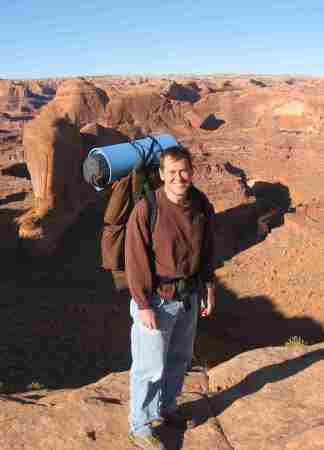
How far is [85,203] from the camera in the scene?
2178cm

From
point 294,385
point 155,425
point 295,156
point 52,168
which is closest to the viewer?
point 155,425

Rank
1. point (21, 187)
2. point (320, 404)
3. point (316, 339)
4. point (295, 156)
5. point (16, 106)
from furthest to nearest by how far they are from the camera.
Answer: point (16, 106), point (295, 156), point (21, 187), point (316, 339), point (320, 404)

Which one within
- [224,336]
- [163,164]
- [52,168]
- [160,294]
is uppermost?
[163,164]

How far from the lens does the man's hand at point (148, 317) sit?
323 centimetres

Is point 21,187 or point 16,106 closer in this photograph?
point 21,187

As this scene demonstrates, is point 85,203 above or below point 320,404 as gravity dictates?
below

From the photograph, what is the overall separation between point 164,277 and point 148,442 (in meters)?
1.27

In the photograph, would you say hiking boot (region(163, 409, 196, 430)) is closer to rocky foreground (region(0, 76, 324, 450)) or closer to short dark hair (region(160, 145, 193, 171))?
rocky foreground (region(0, 76, 324, 450))

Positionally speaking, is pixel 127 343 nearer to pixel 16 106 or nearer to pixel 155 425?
pixel 155 425

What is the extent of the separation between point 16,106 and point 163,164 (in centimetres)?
9406

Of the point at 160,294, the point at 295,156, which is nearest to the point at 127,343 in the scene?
the point at 160,294

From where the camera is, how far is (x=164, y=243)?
10.5 ft

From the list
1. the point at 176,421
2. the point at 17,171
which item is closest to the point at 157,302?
the point at 176,421

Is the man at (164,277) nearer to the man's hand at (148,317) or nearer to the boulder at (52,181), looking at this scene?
the man's hand at (148,317)
